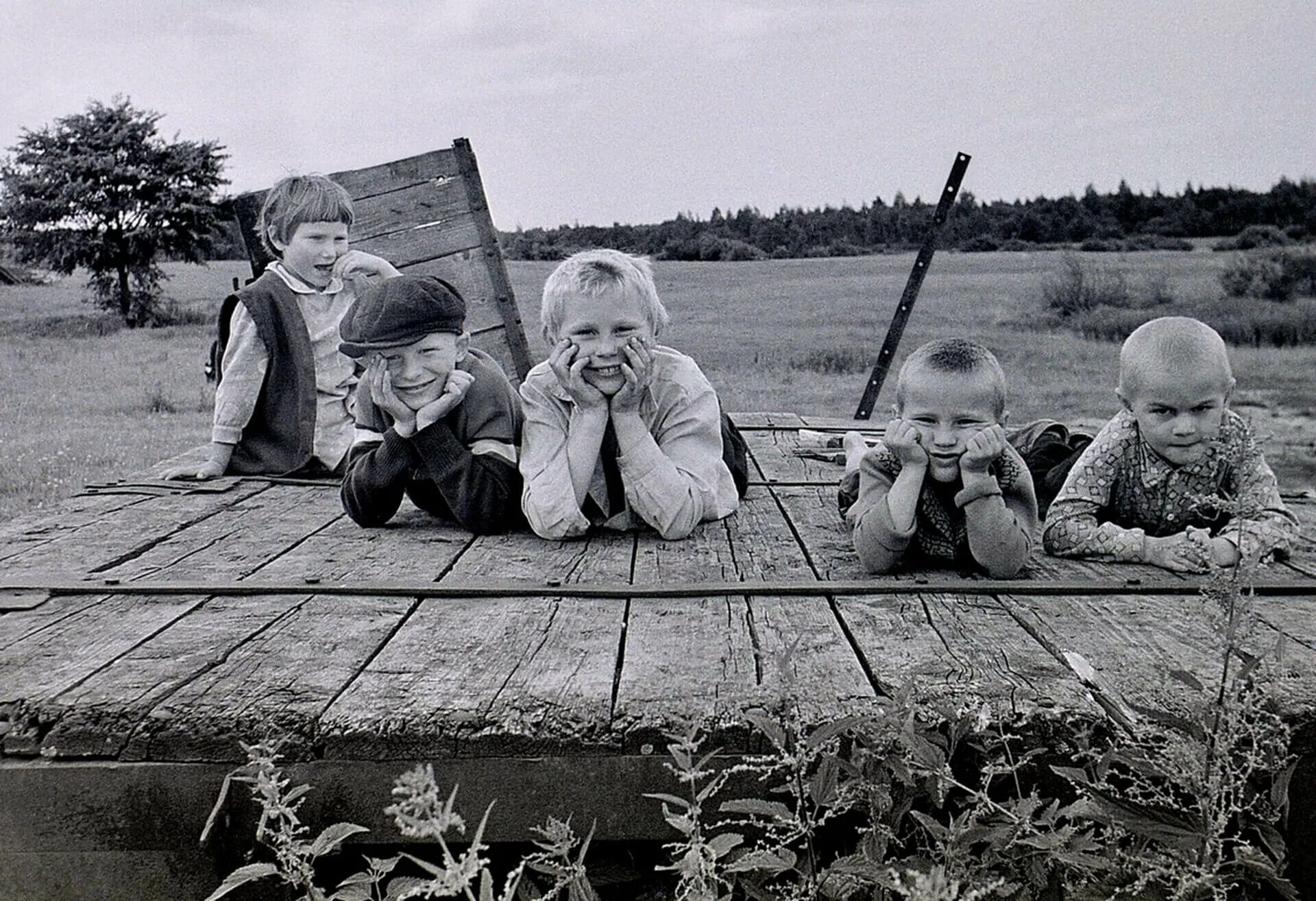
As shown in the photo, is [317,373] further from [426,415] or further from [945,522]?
[945,522]

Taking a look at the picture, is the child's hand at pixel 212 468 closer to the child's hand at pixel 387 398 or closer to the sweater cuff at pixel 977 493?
the child's hand at pixel 387 398

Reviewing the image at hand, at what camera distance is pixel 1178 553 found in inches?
115

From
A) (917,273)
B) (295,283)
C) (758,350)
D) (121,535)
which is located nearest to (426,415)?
(121,535)

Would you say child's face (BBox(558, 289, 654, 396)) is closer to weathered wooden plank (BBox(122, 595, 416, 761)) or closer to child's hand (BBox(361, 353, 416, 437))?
child's hand (BBox(361, 353, 416, 437))

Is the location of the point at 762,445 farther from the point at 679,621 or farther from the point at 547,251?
the point at 679,621

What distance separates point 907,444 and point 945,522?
0.32m

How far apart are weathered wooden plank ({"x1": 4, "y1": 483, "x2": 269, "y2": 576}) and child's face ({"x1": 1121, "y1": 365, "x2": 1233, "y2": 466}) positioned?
8.60 ft

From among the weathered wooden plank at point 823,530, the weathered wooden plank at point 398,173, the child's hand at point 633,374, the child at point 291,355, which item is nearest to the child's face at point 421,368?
the child's hand at point 633,374

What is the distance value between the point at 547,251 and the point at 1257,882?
549 centimetres

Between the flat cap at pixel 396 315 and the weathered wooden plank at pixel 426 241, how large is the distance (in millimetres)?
2759

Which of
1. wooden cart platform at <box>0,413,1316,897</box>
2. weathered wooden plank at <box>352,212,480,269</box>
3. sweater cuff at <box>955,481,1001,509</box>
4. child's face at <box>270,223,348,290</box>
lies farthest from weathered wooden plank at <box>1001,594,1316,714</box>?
weathered wooden plank at <box>352,212,480,269</box>

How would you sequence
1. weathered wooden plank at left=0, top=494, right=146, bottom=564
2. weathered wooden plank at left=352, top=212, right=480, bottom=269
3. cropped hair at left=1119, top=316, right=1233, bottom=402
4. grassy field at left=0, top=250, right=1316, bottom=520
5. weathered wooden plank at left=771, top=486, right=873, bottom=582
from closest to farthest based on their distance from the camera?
cropped hair at left=1119, top=316, right=1233, bottom=402 < weathered wooden plank at left=771, top=486, right=873, bottom=582 < weathered wooden plank at left=0, top=494, right=146, bottom=564 < grassy field at left=0, top=250, right=1316, bottom=520 < weathered wooden plank at left=352, top=212, right=480, bottom=269

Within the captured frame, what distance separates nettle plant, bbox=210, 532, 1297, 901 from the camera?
5.64 ft

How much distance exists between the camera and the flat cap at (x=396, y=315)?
10.5 ft
